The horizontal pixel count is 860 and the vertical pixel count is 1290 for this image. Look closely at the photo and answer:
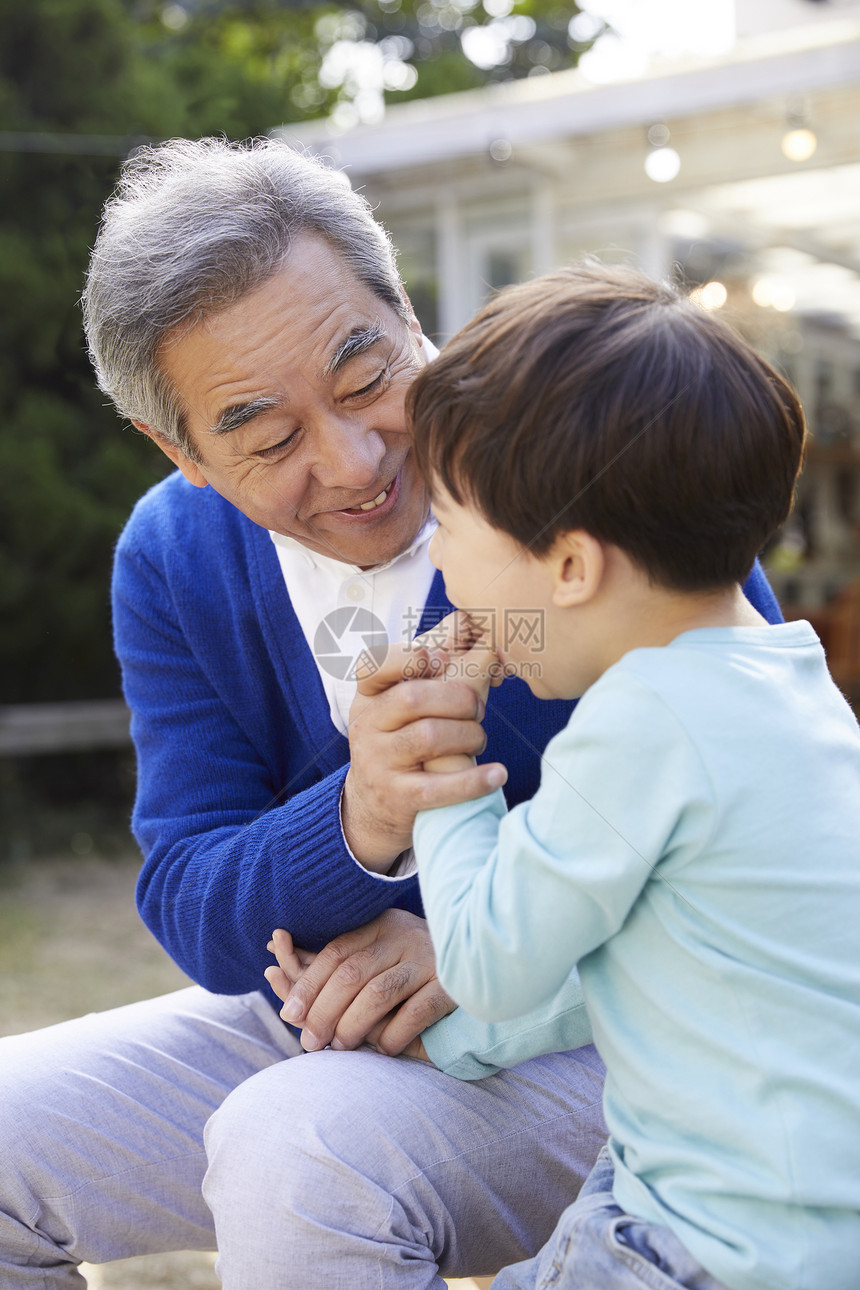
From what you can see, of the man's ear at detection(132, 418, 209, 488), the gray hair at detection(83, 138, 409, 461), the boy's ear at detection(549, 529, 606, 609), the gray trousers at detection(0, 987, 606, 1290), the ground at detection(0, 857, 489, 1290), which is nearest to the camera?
the boy's ear at detection(549, 529, 606, 609)

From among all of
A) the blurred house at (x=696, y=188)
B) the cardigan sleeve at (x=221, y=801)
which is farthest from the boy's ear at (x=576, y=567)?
the blurred house at (x=696, y=188)

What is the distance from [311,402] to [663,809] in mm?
780

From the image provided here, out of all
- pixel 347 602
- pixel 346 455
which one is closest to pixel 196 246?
pixel 346 455

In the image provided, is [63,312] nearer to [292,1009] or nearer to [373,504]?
[373,504]

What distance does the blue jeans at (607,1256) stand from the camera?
95cm

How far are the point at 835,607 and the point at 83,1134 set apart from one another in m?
5.51

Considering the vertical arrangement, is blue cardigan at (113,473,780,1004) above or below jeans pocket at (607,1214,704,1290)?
above

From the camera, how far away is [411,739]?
1146 millimetres

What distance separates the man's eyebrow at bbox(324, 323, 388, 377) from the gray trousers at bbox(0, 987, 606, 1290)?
834 millimetres

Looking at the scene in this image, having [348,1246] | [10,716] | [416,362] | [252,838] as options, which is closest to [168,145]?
[416,362]

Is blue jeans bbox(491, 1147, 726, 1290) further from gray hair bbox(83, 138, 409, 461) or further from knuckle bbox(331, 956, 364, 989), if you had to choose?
gray hair bbox(83, 138, 409, 461)

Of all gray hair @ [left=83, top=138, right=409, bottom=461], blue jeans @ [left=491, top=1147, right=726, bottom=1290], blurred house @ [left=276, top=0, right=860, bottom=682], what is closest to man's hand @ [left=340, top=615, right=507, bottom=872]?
blue jeans @ [left=491, top=1147, right=726, bottom=1290]

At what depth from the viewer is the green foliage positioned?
4.88 m

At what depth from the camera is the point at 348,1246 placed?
1.15 metres
